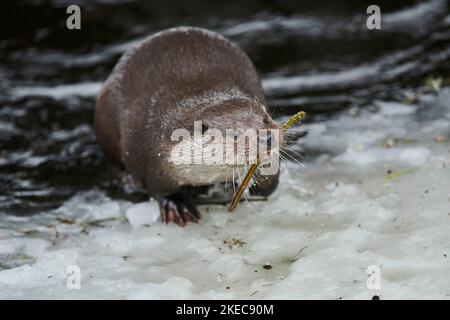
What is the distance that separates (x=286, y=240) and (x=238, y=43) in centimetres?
282

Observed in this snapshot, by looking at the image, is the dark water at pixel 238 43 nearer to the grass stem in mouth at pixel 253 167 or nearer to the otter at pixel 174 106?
the otter at pixel 174 106

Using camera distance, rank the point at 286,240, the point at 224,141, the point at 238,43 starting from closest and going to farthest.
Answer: the point at 224,141 → the point at 286,240 → the point at 238,43

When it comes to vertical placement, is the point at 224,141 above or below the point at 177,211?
above

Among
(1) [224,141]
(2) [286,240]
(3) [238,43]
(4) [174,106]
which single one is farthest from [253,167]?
(3) [238,43]

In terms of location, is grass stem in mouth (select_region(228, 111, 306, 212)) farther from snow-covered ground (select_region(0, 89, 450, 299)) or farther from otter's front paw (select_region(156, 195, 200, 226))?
otter's front paw (select_region(156, 195, 200, 226))

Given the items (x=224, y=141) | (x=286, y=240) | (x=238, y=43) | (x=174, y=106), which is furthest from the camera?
(x=238, y=43)

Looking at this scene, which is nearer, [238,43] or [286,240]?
[286,240]

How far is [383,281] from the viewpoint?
8.17 feet

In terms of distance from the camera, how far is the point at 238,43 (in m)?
5.56

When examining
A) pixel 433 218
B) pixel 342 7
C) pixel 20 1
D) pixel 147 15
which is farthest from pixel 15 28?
pixel 433 218

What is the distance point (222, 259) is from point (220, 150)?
43 cm

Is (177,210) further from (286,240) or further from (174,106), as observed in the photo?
(286,240)

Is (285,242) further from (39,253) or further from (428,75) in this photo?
(428,75)

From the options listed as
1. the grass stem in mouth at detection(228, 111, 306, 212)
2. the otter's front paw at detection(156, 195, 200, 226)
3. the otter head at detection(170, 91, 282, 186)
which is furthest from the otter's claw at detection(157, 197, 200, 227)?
the grass stem in mouth at detection(228, 111, 306, 212)
